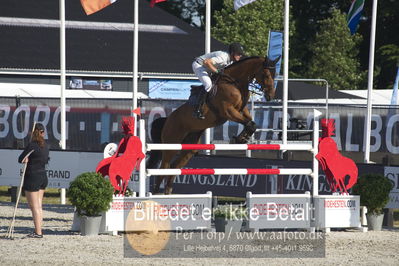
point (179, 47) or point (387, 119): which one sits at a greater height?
point (179, 47)

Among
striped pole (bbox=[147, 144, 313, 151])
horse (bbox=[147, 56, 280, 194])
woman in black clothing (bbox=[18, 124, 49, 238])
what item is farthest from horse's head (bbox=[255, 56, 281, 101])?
woman in black clothing (bbox=[18, 124, 49, 238])

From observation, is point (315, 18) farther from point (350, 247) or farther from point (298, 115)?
point (350, 247)

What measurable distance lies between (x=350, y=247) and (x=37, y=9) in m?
28.8

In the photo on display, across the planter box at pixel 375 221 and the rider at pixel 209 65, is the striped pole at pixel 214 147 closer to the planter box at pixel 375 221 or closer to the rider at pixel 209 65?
the rider at pixel 209 65

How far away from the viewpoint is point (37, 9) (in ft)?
127

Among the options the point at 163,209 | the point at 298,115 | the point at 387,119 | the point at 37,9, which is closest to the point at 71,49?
the point at 37,9

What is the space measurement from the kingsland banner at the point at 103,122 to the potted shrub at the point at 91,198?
27.8 feet

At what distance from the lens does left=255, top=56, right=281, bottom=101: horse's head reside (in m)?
13.5

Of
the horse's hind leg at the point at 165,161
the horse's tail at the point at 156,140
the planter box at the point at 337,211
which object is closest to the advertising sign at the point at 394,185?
the planter box at the point at 337,211

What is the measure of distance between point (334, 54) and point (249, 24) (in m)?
4.56

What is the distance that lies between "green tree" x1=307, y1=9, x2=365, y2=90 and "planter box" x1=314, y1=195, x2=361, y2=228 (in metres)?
30.2

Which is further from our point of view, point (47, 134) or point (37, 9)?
point (37, 9)

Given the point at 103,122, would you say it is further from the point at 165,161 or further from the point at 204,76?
the point at 204,76

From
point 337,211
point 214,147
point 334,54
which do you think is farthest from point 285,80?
point 334,54
